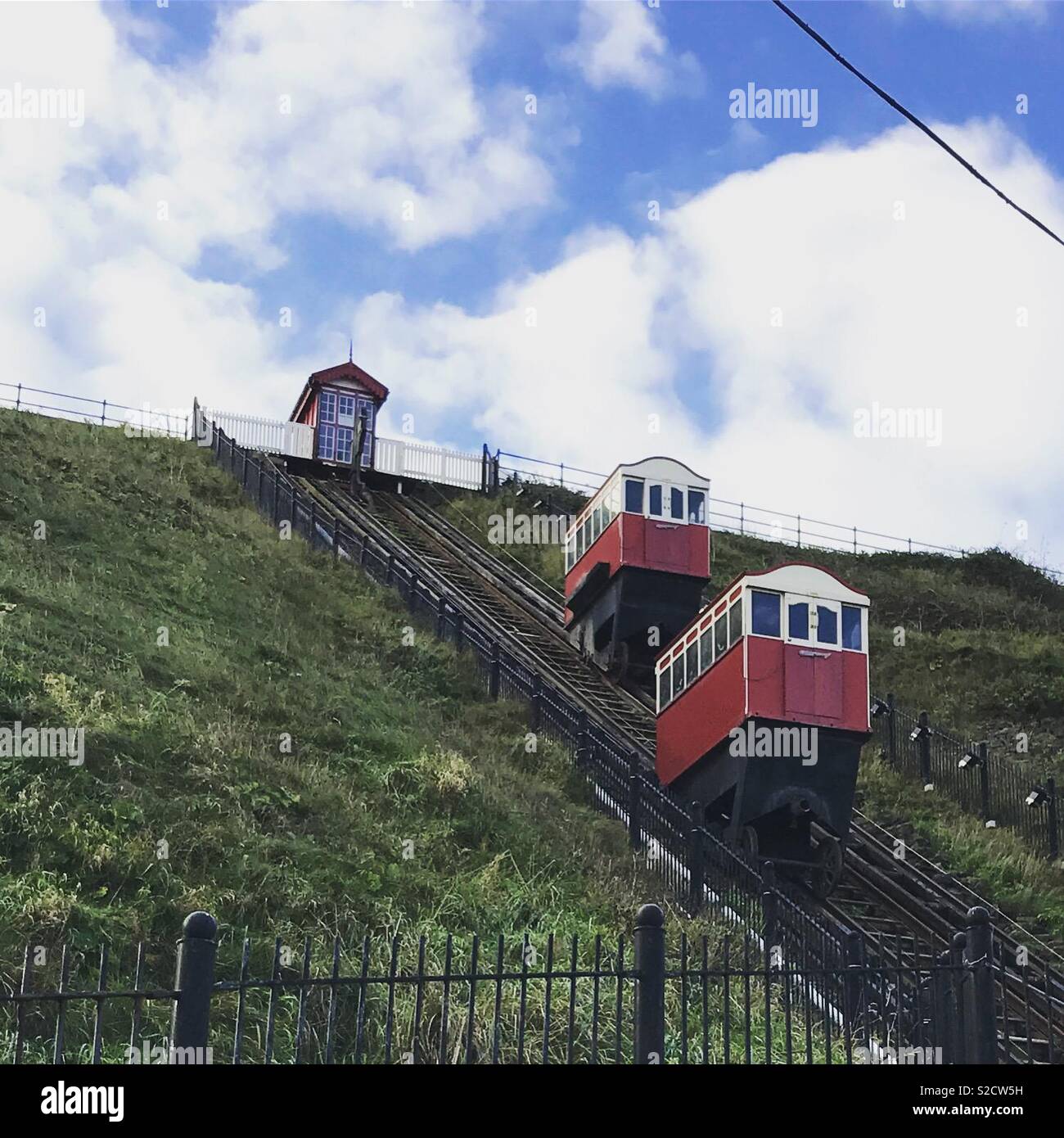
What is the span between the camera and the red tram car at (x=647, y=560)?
95.5 ft

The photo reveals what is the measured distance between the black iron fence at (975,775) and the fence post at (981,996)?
1492 cm

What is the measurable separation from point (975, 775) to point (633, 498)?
761 cm

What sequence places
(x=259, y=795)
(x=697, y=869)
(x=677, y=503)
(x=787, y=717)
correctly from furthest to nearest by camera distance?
1. (x=677, y=503)
2. (x=787, y=717)
3. (x=697, y=869)
4. (x=259, y=795)

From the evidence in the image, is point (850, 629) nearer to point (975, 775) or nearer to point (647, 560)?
point (975, 775)

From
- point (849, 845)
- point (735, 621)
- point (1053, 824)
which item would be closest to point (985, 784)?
point (1053, 824)

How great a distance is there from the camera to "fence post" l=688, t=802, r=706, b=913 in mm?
16266

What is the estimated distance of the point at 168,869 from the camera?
14109 mm

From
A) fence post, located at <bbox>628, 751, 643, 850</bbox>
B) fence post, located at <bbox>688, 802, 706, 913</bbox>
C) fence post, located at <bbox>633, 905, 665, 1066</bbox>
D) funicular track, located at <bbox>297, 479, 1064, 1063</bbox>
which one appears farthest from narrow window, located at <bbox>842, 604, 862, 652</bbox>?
fence post, located at <bbox>633, 905, 665, 1066</bbox>

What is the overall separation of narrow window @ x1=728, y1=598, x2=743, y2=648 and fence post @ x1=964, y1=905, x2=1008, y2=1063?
11666 millimetres

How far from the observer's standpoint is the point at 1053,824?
916 inches

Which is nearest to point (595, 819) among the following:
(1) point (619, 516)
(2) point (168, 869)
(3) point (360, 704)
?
(3) point (360, 704)

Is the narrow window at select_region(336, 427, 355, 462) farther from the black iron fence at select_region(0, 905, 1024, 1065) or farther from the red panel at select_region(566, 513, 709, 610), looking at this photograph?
the black iron fence at select_region(0, 905, 1024, 1065)

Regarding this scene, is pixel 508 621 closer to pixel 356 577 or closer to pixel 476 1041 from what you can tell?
pixel 356 577

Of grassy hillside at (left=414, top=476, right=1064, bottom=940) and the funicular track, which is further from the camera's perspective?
grassy hillside at (left=414, top=476, right=1064, bottom=940)
